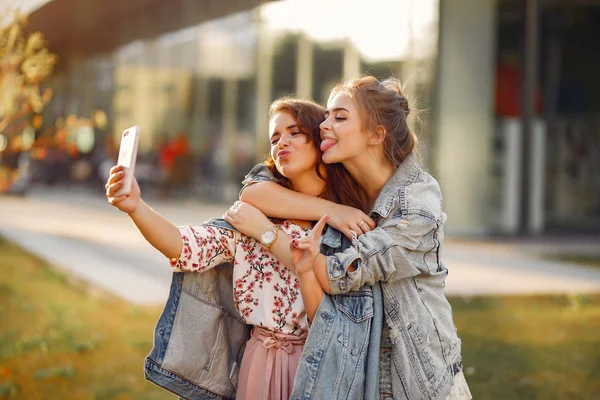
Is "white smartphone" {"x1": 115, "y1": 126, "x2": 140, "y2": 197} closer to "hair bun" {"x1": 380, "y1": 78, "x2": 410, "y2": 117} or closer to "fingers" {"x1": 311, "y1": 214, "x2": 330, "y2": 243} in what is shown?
"fingers" {"x1": 311, "y1": 214, "x2": 330, "y2": 243}

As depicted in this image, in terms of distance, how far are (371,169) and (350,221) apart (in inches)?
9.4

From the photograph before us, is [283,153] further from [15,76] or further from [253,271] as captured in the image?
[15,76]

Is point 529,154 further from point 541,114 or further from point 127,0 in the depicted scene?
point 127,0

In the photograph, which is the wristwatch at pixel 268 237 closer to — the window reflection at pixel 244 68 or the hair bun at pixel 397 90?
the hair bun at pixel 397 90

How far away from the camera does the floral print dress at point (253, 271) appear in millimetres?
3004

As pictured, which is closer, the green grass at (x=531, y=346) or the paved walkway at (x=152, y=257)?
the green grass at (x=531, y=346)

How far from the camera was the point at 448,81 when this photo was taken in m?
15.2

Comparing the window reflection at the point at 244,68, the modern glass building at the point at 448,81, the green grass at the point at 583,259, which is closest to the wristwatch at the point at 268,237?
the modern glass building at the point at 448,81

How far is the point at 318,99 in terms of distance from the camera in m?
18.1

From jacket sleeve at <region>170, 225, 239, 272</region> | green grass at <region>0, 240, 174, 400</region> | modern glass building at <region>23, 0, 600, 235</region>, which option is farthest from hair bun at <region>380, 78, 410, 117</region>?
modern glass building at <region>23, 0, 600, 235</region>

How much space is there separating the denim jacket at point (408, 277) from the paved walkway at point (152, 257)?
5.78 meters

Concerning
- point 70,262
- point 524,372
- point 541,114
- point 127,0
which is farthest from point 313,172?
point 127,0

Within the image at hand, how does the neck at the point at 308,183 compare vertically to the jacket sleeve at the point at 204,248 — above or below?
above

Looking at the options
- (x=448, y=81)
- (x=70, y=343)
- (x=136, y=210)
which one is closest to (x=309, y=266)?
(x=136, y=210)
